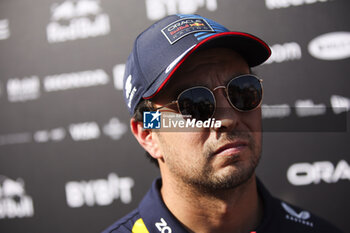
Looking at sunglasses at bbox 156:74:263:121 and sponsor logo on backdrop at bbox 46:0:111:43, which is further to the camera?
sponsor logo on backdrop at bbox 46:0:111:43

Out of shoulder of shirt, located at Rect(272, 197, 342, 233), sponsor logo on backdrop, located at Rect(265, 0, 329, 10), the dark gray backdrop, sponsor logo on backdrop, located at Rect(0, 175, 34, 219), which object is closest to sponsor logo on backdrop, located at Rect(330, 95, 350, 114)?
the dark gray backdrop

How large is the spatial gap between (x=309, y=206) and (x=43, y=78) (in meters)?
1.83

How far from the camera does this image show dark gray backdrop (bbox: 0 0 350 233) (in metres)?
1.59

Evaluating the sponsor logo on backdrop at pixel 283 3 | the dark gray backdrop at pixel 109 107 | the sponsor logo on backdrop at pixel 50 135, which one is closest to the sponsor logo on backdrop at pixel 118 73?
the dark gray backdrop at pixel 109 107

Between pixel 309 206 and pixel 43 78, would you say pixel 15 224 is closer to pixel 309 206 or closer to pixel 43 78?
pixel 43 78

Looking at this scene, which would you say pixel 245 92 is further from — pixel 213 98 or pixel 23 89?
pixel 23 89

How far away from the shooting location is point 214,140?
872mm

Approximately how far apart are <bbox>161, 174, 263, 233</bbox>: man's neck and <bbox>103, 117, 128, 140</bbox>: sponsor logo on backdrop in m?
0.86

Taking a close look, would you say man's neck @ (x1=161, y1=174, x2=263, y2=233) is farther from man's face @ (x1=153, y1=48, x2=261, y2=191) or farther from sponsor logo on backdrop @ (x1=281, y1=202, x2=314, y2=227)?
sponsor logo on backdrop @ (x1=281, y1=202, x2=314, y2=227)

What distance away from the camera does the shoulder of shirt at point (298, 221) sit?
1.00 m

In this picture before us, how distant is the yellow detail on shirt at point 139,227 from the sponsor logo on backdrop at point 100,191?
0.82 m

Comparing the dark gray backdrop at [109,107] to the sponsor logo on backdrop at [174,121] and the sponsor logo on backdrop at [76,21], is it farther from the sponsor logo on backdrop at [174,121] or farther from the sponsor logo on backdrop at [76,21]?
the sponsor logo on backdrop at [174,121]

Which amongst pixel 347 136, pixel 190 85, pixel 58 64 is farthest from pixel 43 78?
pixel 347 136

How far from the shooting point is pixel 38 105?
184 cm
